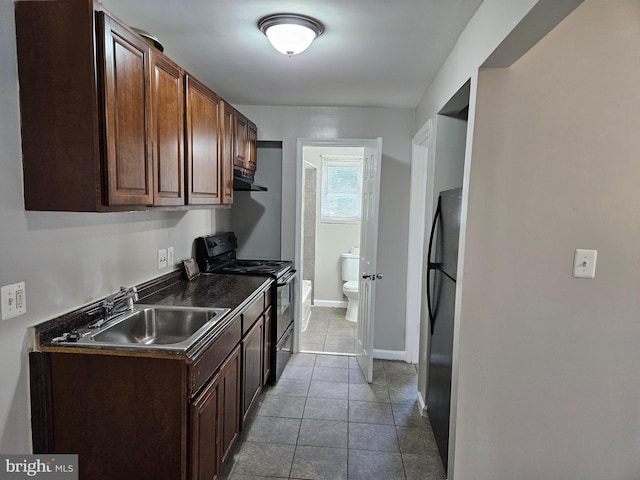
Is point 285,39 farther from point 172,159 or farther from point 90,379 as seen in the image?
point 90,379

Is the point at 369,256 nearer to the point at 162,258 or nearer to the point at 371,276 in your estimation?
the point at 371,276

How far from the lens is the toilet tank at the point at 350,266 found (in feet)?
17.1

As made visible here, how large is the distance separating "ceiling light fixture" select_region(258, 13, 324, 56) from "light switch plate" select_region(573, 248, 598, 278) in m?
Result: 1.61

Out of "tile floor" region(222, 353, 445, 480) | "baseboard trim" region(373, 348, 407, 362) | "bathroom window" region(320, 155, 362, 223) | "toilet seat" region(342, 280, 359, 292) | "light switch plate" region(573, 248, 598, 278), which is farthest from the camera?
"bathroom window" region(320, 155, 362, 223)

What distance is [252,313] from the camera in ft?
8.18

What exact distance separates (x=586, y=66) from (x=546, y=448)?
1.74 m

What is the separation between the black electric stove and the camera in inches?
124

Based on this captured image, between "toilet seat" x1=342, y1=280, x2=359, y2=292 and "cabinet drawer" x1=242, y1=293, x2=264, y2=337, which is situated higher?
"cabinet drawer" x1=242, y1=293, x2=264, y2=337

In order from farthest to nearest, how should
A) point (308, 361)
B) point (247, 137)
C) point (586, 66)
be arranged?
point (308, 361), point (247, 137), point (586, 66)

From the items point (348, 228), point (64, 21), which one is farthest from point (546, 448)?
point (348, 228)

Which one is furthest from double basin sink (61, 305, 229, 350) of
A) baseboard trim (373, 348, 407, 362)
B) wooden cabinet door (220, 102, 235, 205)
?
baseboard trim (373, 348, 407, 362)

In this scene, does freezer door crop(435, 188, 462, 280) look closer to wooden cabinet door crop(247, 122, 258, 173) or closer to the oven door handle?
the oven door handle

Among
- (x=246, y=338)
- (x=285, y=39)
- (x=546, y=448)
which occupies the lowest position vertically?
(x=546, y=448)

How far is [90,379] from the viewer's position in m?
1.57
